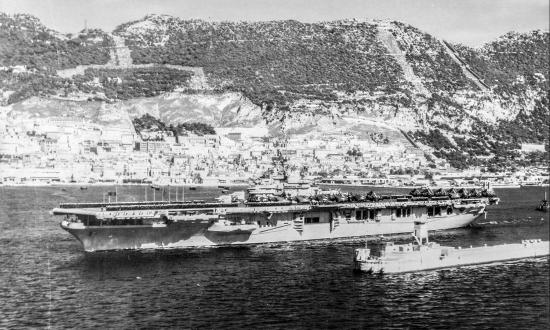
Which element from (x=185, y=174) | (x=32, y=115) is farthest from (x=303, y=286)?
(x=32, y=115)

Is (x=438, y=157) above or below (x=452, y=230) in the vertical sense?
above

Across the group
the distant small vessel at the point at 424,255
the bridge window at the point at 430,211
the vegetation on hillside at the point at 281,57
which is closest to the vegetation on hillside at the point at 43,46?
the vegetation on hillside at the point at 281,57

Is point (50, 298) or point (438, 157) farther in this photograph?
point (438, 157)

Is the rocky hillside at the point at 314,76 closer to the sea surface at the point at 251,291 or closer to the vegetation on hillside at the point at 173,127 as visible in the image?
the vegetation on hillside at the point at 173,127

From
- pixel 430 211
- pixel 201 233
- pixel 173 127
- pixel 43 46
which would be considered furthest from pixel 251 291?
pixel 43 46

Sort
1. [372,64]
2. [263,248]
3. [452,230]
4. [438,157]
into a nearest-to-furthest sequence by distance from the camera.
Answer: [263,248], [452,230], [438,157], [372,64]

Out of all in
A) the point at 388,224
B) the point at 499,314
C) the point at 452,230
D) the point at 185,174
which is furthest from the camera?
the point at 185,174

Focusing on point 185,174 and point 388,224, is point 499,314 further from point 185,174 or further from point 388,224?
point 185,174
